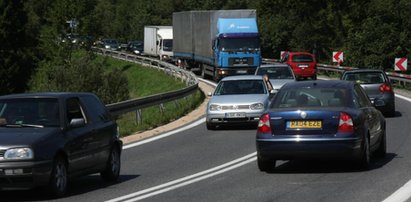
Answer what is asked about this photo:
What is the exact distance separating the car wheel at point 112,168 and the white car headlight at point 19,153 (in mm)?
2331

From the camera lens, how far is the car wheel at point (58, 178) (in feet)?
38.2

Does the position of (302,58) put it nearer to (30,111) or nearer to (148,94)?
(148,94)

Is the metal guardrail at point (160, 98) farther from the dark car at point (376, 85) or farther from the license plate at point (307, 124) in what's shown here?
the license plate at point (307, 124)

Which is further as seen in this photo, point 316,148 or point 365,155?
point 365,155

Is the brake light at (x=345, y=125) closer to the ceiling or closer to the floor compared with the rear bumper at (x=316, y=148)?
closer to the ceiling

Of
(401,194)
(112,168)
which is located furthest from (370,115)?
(112,168)

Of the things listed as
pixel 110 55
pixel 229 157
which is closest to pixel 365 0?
pixel 110 55

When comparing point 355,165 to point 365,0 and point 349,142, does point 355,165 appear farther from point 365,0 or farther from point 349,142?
point 365,0

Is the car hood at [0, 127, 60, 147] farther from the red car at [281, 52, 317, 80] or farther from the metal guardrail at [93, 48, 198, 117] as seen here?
the red car at [281, 52, 317, 80]

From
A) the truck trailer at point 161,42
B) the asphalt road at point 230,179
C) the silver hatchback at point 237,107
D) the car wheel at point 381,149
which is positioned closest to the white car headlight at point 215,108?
the silver hatchback at point 237,107

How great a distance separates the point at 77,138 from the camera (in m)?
12.5

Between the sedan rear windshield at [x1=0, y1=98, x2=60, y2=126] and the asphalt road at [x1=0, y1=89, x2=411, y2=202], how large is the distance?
958 mm

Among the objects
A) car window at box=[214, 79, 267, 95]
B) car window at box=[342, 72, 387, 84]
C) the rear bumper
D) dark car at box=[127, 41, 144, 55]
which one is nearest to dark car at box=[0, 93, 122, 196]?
the rear bumper

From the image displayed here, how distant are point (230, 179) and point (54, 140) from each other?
2.91 metres
